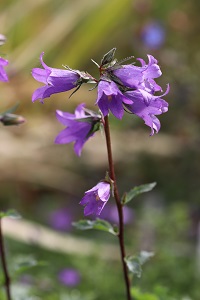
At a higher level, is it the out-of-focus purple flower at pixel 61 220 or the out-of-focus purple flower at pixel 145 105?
the out-of-focus purple flower at pixel 145 105

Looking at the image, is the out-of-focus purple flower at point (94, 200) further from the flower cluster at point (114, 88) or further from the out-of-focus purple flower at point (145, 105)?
the out-of-focus purple flower at point (145, 105)

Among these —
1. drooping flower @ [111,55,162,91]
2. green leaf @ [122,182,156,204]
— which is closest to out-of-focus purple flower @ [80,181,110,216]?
green leaf @ [122,182,156,204]

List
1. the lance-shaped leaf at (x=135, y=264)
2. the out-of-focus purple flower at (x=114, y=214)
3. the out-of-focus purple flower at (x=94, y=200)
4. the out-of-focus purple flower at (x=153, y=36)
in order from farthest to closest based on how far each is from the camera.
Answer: the out-of-focus purple flower at (x=153, y=36) → the out-of-focus purple flower at (x=114, y=214) → the lance-shaped leaf at (x=135, y=264) → the out-of-focus purple flower at (x=94, y=200)

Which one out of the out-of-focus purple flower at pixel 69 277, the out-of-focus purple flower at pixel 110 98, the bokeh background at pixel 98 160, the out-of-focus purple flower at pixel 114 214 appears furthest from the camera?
the out-of-focus purple flower at pixel 114 214

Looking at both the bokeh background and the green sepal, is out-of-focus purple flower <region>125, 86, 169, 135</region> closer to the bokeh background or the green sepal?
the green sepal

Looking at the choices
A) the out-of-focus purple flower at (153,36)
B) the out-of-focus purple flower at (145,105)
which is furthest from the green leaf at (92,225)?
the out-of-focus purple flower at (153,36)

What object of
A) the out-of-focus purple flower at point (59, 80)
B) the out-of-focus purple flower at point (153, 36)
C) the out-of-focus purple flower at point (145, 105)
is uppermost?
the out-of-focus purple flower at point (59, 80)

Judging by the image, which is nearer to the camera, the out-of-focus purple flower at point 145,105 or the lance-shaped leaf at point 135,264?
the out-of-focus purple flower at point 145,105
